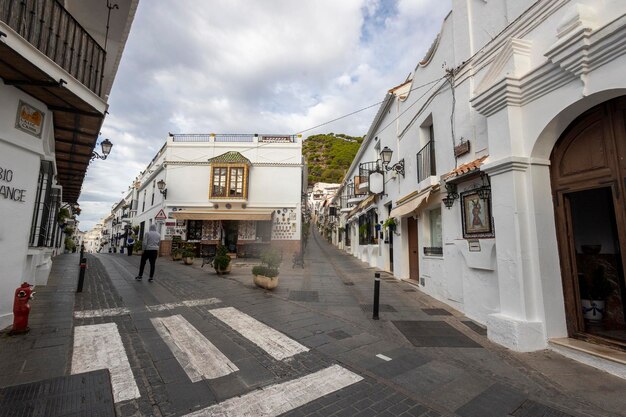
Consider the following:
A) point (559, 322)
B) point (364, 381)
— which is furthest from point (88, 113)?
point (559, 322)

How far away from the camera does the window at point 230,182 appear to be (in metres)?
19.2

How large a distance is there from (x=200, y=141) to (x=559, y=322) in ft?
68.3

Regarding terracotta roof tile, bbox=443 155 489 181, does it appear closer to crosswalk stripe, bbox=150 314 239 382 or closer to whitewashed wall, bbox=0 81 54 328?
crosswalk stripe, bbox=150 314 239 382

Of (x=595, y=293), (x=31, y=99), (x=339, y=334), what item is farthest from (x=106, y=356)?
(x=595, y=293)

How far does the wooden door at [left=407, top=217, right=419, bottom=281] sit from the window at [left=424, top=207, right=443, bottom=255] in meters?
1.25

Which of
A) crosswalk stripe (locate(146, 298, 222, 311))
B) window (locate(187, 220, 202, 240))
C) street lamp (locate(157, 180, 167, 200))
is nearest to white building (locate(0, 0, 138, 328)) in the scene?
crosswalk stripe (locate(146, 298, 222, 311))

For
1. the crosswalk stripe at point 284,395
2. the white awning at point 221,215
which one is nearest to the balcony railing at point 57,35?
the crosswalk stripe at point 284,395

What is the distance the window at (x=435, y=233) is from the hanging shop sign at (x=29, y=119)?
8972 mm

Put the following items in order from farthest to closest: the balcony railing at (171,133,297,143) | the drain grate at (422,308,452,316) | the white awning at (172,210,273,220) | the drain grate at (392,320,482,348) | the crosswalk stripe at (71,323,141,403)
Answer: the balcony railing at (171,133,297,143), the white awning at (172,210,273,220), the drain grate at (422,308,452,316), the drain grate at (392,320,482,348), the crosswalk stripe at (71,323,141,403)

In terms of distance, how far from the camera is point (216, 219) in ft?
60.0

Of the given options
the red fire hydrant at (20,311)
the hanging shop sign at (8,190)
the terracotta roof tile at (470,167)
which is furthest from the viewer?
the terracotta roof tile at (470,167)

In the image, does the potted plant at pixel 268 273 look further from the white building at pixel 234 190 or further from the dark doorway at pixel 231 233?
the dark doorway at pixel 231 233

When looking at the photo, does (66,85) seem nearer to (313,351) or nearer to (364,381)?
(313,351)

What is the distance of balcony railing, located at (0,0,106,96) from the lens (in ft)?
12.6
